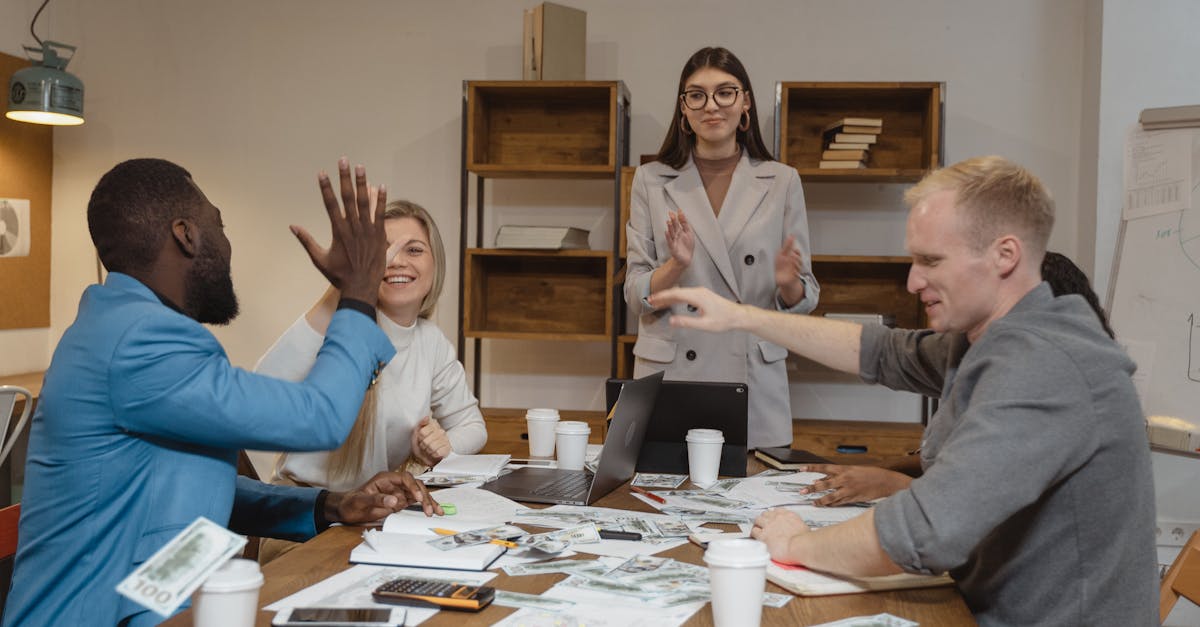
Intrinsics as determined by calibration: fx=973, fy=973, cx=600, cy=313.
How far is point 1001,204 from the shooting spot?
54.0 inches

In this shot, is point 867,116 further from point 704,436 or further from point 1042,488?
point 1042,488

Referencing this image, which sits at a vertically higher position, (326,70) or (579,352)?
Answer: (326,70)

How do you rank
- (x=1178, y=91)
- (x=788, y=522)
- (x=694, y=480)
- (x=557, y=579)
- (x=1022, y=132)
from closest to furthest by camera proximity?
(x=557, y=579) < (x=788, y=522) < (x=694, y=480) < (x=1178, y=91) < (x=1022, y=132)

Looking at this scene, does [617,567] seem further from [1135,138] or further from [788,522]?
[1135,138]

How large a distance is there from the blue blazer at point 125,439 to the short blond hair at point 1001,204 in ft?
3.17

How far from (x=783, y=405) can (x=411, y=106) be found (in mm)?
2500

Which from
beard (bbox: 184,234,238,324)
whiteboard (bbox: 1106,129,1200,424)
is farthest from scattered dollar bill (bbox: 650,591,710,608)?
whiteboard (bbox: 1106,129,1200,424)

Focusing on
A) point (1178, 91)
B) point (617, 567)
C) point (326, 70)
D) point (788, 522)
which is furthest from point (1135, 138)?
point (326, 70)

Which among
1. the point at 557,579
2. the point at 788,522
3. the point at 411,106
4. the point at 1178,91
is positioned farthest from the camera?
the point at 411,106

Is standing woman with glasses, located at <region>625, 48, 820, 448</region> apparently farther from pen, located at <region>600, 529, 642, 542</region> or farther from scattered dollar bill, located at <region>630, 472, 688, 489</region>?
pen, located at <region>600, 529, 642, 542</region>

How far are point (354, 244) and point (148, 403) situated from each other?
15.2 inches

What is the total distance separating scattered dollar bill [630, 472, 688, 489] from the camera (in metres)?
1.91

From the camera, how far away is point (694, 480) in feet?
6.36

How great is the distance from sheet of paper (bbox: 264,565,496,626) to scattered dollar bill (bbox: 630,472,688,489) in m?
0.68
